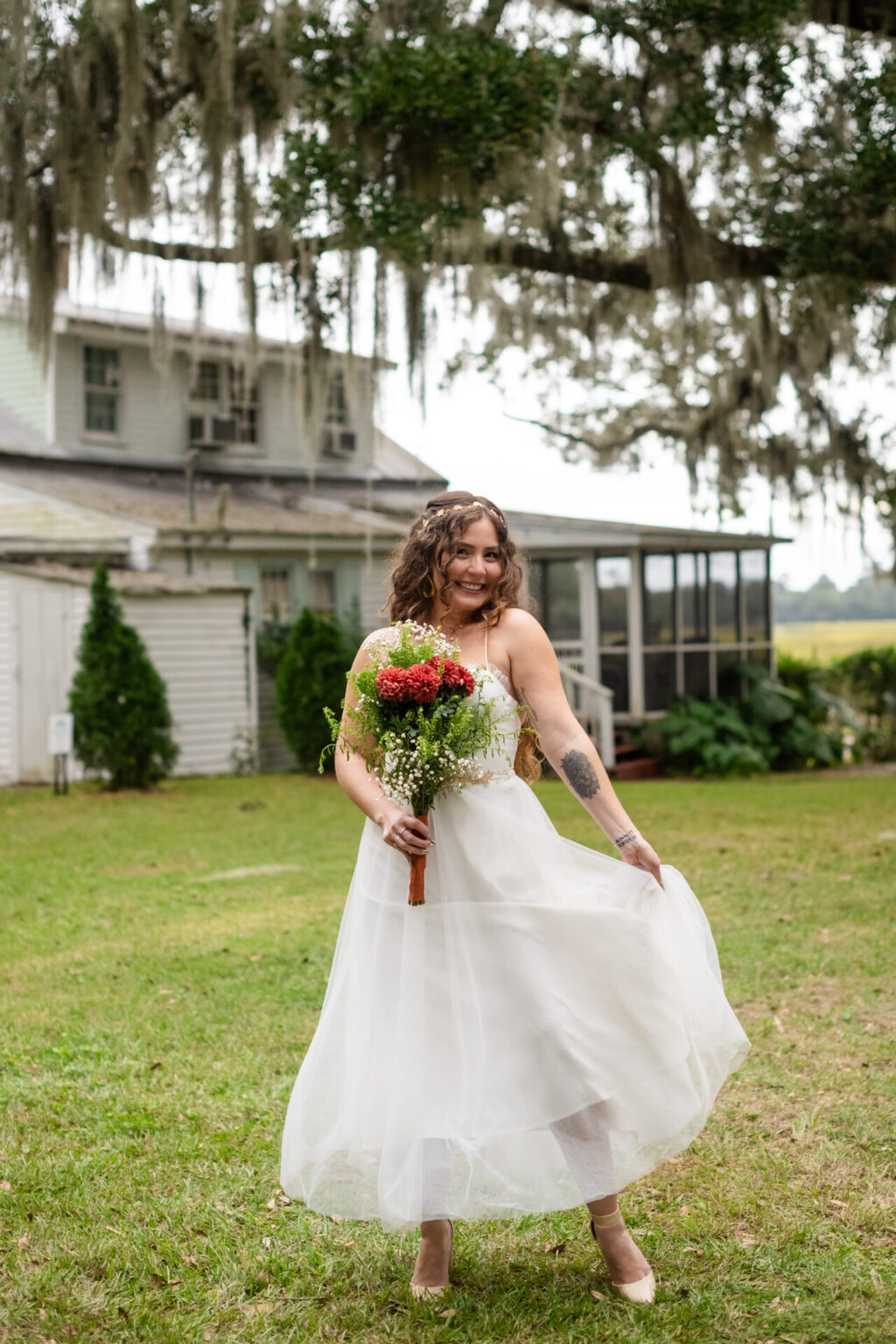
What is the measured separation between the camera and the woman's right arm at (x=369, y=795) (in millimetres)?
2811

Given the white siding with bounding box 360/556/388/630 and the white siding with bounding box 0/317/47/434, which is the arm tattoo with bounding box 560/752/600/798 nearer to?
the white siding with bounding box 360/556/388/630

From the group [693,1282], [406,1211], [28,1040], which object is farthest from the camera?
[28,1040]

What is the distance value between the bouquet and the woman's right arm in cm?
3

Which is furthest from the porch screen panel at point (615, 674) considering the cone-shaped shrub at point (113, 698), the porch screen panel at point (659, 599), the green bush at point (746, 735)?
the cone-shaped shrub at point (113, 698)

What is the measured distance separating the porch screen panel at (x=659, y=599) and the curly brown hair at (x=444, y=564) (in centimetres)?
1381

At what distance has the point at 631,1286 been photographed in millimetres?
2928

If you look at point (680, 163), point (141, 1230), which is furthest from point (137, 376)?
point (141, 1230)

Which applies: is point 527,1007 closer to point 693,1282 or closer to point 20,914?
point 693,1282

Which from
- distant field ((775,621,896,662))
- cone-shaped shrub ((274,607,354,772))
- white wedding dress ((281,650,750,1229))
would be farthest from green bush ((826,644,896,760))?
white wedding dress ((281,650,750,1229))

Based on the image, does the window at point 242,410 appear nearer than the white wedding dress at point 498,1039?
No

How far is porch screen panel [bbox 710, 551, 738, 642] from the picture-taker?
56.7 feet

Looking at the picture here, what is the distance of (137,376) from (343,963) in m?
16.2

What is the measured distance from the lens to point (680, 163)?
11016 millimetres

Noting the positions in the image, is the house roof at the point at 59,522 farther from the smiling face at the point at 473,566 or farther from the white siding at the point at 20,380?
the smiling face at the point at 473,566
